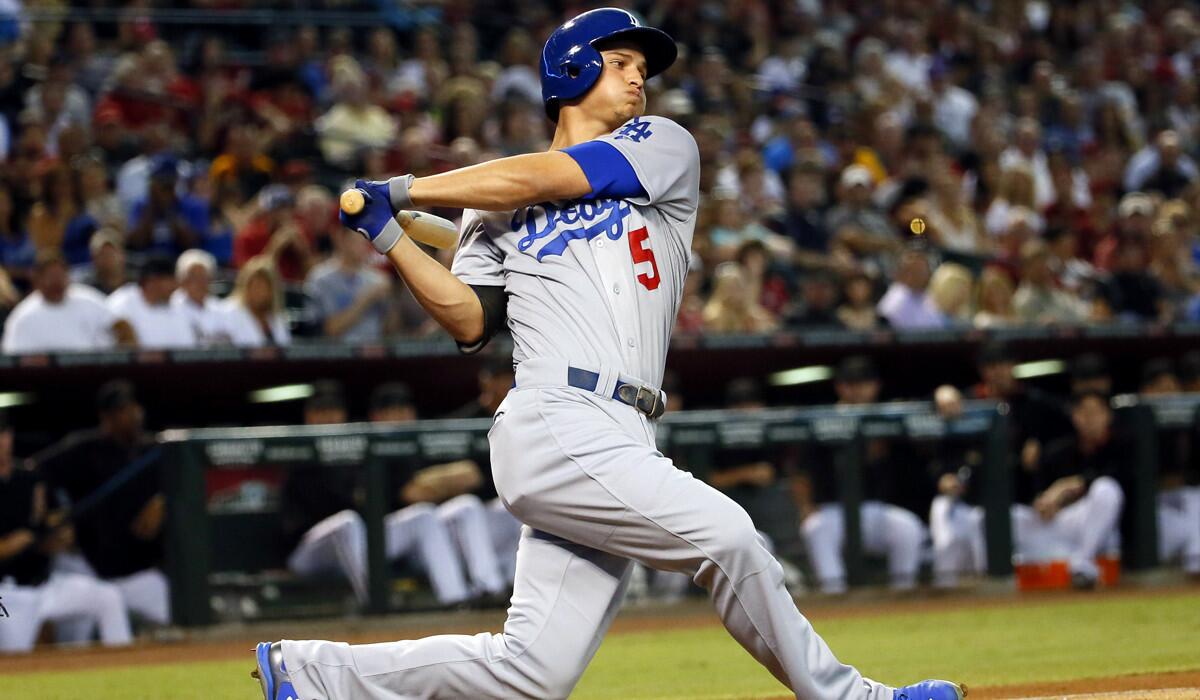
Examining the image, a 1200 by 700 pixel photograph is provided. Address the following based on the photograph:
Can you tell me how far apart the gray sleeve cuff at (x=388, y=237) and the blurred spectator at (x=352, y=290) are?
6127 mm

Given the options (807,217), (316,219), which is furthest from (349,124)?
(807,217)

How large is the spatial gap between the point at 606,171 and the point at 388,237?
0.50m

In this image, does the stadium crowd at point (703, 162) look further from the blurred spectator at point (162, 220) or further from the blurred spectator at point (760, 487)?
the blurred spectator at point (760, 487)

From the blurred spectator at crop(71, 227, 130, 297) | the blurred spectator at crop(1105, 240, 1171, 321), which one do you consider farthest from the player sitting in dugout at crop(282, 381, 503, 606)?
the blurred spectator at crop(1105, 240, 1171, 321)

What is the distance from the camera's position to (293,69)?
12.6 meters

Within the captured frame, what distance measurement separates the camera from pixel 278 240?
9.86 meters

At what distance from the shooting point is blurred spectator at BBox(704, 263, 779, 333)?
977 cm

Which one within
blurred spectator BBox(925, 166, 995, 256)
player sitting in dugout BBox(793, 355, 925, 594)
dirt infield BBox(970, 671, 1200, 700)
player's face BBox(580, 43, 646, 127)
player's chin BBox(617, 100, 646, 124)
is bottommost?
player sitting in dugout BBox(793, 355, 925, 594)

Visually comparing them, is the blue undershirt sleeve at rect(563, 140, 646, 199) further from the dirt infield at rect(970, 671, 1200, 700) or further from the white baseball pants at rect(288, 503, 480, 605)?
the white baseball pants at rect(288, 503, 480, 605)

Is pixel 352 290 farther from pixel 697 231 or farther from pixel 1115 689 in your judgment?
pixel 1115 689

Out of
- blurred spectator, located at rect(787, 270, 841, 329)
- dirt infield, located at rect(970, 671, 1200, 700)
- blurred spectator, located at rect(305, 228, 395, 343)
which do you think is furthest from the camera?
blurred spectator, located at rect(787, 270, 841, 329)

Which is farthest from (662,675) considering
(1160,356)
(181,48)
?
(181,48)

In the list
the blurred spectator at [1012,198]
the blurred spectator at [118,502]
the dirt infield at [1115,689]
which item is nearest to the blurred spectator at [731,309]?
the blurred spectator at [118,502]

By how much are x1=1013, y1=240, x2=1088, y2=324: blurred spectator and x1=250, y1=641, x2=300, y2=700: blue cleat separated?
8.58m
